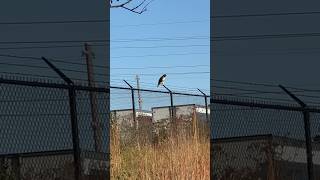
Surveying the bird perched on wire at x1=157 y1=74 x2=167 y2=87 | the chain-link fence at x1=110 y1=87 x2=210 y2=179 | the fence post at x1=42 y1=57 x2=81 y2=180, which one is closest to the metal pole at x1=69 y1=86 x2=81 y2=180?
the fence post at x1=42 y1=57 x2=81 y2=180

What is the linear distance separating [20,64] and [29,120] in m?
0.49

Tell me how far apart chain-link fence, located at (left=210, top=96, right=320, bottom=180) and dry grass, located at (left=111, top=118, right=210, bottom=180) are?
38.4 inches

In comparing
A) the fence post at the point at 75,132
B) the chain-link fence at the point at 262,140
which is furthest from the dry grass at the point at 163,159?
the chain-link fence at the point at 262,140

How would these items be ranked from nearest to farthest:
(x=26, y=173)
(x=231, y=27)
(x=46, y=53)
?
(x=46, y=53) < (x=26, y=173) < (x=231, y=27)

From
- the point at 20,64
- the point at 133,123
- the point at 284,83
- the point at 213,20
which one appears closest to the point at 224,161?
the point at 284,83

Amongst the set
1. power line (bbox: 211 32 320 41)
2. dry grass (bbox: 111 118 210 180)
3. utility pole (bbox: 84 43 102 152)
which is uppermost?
power line (bbox: 211 32 320 41)

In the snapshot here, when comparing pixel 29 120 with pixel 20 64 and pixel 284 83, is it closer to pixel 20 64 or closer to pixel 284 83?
pixel 20 64

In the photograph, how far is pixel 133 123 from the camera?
4.87 m

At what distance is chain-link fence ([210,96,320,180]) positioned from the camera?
249 inches

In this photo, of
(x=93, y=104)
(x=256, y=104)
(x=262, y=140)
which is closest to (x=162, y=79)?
(x=93, y=104)

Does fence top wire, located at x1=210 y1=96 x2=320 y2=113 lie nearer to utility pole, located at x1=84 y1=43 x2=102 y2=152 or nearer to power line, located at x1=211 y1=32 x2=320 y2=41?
power line, located at x1=211 y1=32 x2=320 y2=41

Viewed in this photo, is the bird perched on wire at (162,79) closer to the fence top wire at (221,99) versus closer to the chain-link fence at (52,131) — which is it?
the fence top wire at (221,99)

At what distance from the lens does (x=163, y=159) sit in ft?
16.6

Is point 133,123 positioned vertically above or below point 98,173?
above
